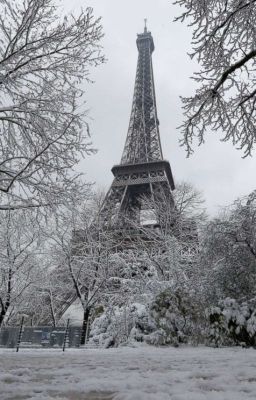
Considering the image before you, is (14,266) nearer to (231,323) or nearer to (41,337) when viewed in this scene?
(41,337)

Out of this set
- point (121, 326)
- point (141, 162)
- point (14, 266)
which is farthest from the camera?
point (141, 162)

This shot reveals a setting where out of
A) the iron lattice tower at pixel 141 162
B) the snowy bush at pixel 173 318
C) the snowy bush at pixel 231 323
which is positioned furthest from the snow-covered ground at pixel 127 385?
the iron lattice tower at pixel 141 162

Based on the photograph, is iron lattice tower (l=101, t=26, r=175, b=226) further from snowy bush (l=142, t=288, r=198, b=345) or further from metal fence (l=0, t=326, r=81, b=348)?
snowy bush (l=142, t=288, r=198, b=345)

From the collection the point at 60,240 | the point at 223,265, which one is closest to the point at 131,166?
the point at 60,240

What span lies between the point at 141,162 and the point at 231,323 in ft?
98.5

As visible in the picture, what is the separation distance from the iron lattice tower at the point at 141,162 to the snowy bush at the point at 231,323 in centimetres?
1391

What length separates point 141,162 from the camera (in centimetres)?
3956

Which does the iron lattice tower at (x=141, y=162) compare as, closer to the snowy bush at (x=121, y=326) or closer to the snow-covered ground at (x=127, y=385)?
the snowy bush at (x=121, y=326)

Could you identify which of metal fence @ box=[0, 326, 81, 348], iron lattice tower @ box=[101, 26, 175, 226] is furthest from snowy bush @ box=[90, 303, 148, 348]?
iron lattice tower @ box=[101, 26, 175, 226]

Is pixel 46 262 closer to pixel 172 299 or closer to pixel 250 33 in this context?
pixel 172 299

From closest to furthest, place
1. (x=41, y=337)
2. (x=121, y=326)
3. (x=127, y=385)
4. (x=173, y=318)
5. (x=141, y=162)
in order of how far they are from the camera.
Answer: (x=127, y=385) < (x=173, y=318) < (x=121, y=326) < (x=41, y=337) < (x=141, y=162)

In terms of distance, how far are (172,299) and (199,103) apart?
6601mm

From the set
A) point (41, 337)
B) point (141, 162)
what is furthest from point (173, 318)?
point (141, 162)

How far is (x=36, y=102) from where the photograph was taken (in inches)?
306
